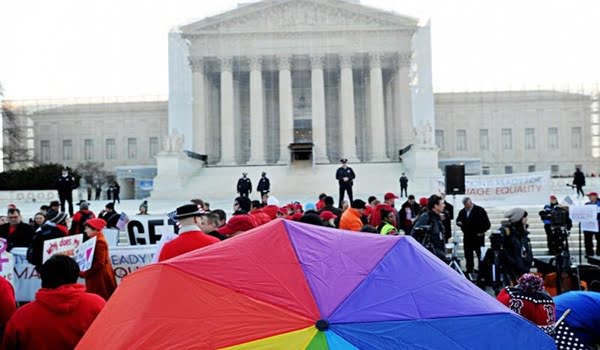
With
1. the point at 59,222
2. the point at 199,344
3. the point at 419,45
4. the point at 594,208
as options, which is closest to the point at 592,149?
the point at 419,45

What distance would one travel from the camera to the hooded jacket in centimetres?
345

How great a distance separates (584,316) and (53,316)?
9.97 ft

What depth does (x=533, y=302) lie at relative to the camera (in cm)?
352

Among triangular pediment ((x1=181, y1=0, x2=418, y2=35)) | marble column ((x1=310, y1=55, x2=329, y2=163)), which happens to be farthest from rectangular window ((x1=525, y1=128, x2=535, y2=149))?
marble column ((x1=310, y1=55, x2=329, y2=163))

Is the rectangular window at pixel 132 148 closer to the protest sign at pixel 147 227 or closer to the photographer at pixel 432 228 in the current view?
Answer: the protest sign at pixel 147 227

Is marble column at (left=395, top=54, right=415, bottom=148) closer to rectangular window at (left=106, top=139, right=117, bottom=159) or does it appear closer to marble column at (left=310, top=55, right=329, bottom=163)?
marble column at (left=310, top=55, right=329, bottom=163)

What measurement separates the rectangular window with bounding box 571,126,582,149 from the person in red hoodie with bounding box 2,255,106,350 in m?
60.6

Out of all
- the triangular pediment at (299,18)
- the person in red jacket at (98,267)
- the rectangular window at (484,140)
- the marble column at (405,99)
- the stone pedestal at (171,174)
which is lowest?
the person in red jacket at (98,267)

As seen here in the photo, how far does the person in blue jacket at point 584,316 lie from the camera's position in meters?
3.52

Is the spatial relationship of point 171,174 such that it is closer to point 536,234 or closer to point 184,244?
point 536,234

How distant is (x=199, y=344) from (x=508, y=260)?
23.9 ft

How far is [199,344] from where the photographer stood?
241 cm

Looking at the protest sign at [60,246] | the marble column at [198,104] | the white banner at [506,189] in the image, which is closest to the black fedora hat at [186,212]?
the protest sign at [60,246]

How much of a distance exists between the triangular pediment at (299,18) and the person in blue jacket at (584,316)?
45.0 m
